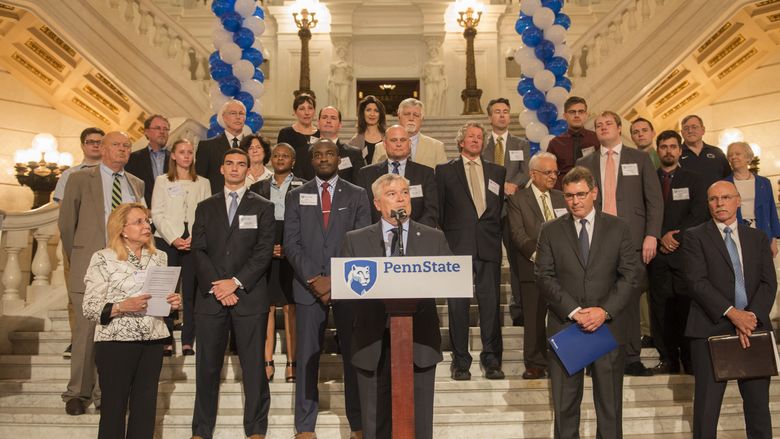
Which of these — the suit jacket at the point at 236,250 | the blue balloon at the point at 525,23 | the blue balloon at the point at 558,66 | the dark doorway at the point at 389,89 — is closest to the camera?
the suit jacket at the point at 236,250

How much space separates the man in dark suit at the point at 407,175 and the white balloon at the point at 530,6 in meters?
3.73

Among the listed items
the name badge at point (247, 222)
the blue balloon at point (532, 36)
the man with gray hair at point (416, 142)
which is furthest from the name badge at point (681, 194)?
the blue balloon at point (532, 36)

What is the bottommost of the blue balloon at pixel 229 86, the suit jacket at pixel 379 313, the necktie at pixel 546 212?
the suit jacket at pixel 379 313

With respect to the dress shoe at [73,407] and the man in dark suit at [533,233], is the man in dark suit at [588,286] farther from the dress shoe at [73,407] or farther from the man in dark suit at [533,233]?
the dress shoe at [73,407]

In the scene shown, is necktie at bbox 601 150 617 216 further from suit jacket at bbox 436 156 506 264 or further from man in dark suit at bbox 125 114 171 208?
man in dark suit at bbox 125 114 171 208

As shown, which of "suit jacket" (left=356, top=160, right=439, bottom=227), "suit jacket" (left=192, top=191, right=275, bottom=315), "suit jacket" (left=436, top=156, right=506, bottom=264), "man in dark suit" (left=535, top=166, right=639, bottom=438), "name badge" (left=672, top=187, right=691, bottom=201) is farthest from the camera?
"name badge" (left=672, top=187, right=691, bottom=201)

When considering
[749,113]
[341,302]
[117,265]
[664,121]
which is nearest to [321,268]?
[341,302]

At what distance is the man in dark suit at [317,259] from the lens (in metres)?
4.93

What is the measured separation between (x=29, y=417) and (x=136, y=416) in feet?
4.25

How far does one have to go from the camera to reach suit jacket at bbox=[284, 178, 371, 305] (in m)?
5.10

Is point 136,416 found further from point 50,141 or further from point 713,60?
point 713,60

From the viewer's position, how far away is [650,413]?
17.6ft

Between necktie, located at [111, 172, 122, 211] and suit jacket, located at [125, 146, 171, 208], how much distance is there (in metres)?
0.64

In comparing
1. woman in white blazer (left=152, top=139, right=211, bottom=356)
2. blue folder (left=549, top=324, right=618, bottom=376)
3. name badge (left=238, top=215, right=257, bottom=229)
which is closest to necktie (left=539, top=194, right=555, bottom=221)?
blue folder (left=549, top=324, right=618, bottom=376)
